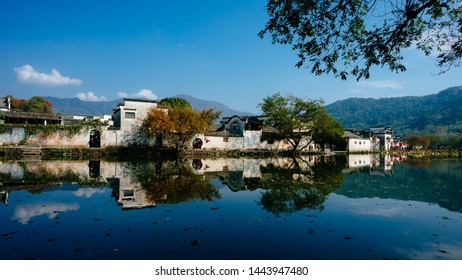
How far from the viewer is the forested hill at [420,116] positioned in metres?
129

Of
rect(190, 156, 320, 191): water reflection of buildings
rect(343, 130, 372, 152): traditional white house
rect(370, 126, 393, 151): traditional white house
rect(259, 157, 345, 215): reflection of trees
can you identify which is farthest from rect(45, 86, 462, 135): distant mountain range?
rect(259, 157, 345, 215): reflection of trees

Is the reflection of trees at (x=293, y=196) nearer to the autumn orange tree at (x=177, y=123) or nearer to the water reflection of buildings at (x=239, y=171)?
the water reflection of buildings at (x=239, y=171)

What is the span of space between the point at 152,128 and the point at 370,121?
568 ft

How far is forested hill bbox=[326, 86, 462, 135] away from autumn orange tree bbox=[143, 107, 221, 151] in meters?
115

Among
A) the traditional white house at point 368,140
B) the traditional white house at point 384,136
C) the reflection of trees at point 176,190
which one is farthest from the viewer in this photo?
the traditional white house at point 384,136

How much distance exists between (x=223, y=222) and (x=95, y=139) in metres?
31.7

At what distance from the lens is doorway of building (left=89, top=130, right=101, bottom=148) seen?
34.3m

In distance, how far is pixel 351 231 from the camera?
6727 millimetres

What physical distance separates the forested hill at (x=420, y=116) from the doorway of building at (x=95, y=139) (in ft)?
403

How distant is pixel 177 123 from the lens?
33344mm

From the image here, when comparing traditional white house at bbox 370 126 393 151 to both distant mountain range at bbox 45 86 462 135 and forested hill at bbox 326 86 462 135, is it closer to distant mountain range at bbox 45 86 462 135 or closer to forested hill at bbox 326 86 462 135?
distant mountain range at bbox 45 86 462 135

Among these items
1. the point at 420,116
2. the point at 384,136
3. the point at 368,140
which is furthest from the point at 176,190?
the point at 420,116

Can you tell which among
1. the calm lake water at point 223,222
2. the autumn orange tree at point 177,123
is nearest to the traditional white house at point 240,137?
the autumn orange tree at point 177,123
